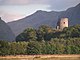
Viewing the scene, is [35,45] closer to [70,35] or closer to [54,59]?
[54,59]

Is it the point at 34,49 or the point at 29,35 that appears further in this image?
the point at 29,35

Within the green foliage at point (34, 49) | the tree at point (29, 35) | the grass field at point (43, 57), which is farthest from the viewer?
the tree at point (29, 35)

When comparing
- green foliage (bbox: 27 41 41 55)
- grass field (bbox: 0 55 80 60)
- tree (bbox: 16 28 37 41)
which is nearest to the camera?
grass field (bbox: 0 55 80 60)

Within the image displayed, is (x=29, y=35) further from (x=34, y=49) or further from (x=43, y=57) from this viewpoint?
(x=43, y=57)

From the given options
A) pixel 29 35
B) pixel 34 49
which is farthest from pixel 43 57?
pixel 29 35

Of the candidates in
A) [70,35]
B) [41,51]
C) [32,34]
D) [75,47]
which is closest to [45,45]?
[41,51]

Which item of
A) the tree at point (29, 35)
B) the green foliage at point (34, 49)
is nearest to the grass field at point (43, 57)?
the green foliage at point (34, 49)

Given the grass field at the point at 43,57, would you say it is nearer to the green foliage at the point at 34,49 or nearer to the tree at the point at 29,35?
the green foliage at the point at 34,49

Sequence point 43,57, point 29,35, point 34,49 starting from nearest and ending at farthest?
point 43,57, point 34,49, point 29,35

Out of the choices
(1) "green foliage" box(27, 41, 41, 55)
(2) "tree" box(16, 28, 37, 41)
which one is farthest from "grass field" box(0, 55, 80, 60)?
(2) "tree" box(16, 28, 37, 41)

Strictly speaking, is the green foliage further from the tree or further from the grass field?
the tree

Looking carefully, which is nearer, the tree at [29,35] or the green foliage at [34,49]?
the green foliage at [34,49]

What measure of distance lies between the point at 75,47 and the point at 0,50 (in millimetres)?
20037

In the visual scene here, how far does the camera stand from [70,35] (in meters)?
133
